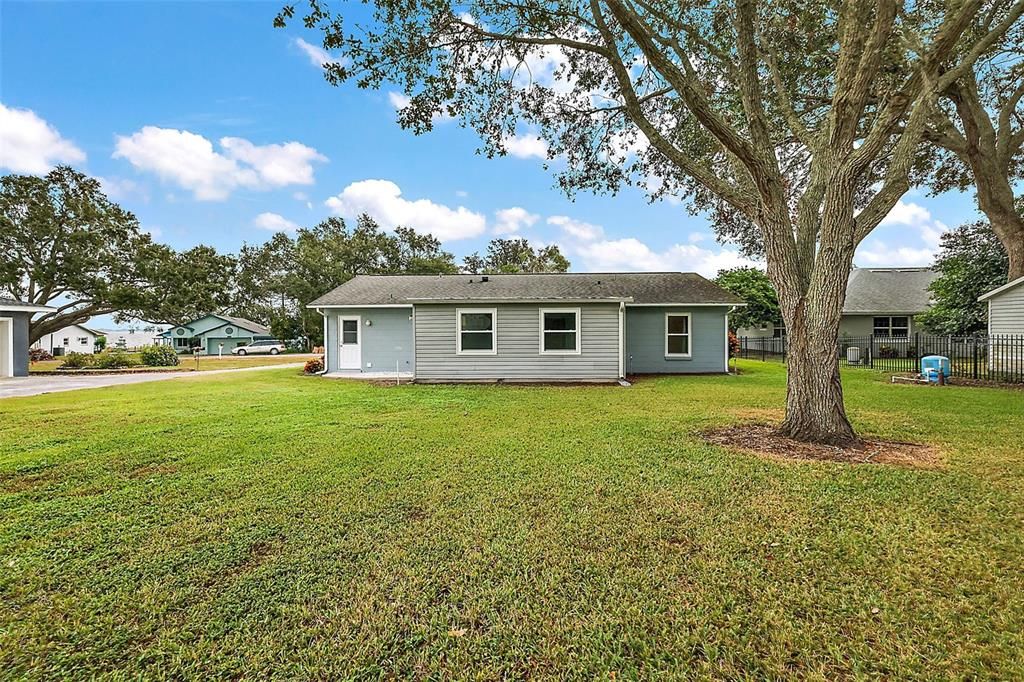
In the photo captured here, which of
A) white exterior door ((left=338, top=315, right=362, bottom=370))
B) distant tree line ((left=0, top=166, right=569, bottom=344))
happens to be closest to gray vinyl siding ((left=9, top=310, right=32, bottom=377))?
distant tree line ((left=0, top=166, right=569, bottom=344))

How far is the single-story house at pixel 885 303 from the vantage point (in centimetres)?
2203

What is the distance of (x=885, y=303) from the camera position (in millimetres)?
22562

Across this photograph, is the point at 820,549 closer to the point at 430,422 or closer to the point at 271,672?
the point at 271,672

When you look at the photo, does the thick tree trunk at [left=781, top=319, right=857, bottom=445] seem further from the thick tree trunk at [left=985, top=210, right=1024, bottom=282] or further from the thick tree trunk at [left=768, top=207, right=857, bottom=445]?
the thick tree trunk at [left=985, top=210, right=1024, bottom=282]

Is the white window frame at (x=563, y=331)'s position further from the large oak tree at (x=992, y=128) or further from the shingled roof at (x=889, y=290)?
the shingled roof at (x=889, y=290)

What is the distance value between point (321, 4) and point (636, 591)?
25.1 feet

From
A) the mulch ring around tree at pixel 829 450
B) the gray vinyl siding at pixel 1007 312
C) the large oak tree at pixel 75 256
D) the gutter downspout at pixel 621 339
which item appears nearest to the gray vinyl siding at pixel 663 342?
the gutter downspout at pixel 621 339

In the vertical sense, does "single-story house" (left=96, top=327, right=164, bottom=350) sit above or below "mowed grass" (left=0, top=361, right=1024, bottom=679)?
above

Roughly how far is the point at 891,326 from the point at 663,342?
16287 millimetres

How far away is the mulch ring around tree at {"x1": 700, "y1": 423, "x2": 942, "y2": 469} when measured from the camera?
16.0 feet

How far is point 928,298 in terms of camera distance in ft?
73.2

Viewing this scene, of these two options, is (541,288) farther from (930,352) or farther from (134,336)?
(134,336)

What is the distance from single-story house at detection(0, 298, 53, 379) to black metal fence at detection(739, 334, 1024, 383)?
81.6 feet

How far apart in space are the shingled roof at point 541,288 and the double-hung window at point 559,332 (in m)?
0.89
